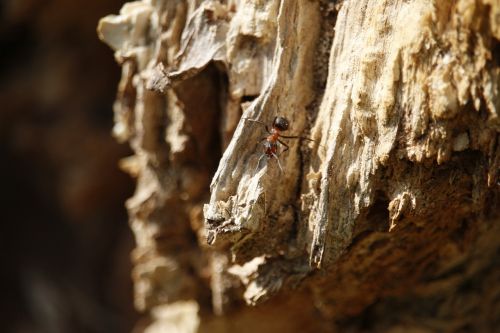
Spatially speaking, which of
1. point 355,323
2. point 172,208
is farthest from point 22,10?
point 355,323

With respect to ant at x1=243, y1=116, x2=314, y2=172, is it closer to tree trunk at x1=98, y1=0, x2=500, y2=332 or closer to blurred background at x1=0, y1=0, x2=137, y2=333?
tree trunk at x1=98, y1=0, x2=500, y2=332

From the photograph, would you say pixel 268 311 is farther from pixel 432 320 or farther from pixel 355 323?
pixel 432 320

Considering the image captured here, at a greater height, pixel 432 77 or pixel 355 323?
pixel 432 77

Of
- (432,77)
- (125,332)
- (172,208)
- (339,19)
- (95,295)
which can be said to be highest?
(339,19)

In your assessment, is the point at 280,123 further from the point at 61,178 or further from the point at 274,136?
the point at 61,178

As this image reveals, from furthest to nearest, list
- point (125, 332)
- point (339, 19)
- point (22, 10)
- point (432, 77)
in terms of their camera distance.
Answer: point (125, 332), point (22, 10), point (339, 19), point (432, 77)

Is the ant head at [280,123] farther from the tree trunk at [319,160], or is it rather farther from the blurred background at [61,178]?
the blurred background at [61,178]
